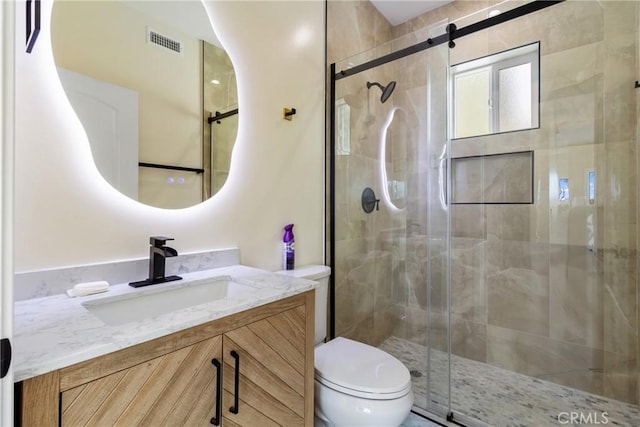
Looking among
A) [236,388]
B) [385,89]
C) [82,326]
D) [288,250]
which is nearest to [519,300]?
[288,250]

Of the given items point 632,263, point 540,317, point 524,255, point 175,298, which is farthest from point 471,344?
point 175,298

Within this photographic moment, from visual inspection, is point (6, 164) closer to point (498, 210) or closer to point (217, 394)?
point (217, 394)

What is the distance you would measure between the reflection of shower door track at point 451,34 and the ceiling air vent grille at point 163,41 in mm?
1063

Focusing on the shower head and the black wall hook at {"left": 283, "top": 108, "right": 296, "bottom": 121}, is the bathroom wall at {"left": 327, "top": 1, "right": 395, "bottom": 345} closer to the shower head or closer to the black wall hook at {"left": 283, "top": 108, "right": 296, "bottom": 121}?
the shower head

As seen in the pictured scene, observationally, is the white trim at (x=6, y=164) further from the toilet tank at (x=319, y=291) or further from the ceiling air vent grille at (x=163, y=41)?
the toilet tank at (x=319, y=291)

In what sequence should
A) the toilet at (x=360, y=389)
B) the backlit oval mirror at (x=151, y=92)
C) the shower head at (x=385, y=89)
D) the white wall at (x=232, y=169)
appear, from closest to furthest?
the white wall at (x=232, y=169) → the backlit oval mirror at (x=151, y=92) → the toilet at (x=360, y=389) → the shower head at (x=385, y=89)

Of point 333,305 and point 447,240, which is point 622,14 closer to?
point 447,240

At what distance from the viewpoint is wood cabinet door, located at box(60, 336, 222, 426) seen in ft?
1.99

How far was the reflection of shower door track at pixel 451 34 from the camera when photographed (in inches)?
64.5

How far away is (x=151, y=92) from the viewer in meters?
1.25

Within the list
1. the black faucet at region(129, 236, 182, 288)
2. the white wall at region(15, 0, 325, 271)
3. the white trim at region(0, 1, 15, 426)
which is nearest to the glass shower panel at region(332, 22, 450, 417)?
the white wall at region(15, 0, 325, 271)

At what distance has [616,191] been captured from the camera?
6.01 feet

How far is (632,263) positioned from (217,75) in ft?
8.23

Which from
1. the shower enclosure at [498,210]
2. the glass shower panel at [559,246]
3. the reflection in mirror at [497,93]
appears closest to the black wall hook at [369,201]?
the shower enclosure at [498,210]
